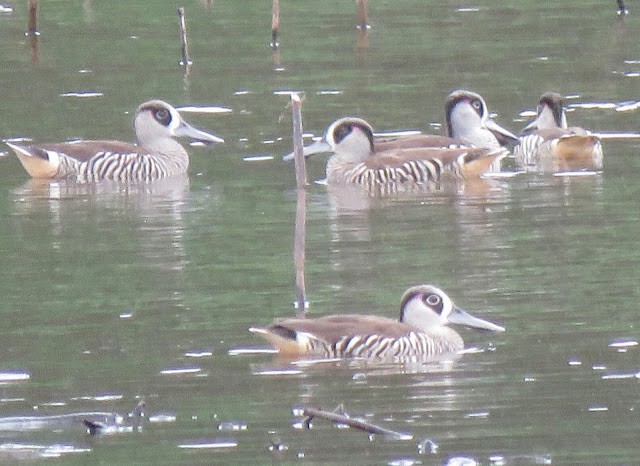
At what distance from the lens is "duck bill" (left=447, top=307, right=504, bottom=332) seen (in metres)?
11.7

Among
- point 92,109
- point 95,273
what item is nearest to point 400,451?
point 95,273

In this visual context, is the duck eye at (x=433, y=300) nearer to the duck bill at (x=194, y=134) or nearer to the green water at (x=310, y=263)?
Answer: the green water at (x=310, y=263)

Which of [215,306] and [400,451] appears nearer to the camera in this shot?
[400,451]

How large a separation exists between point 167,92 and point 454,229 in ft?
30.6

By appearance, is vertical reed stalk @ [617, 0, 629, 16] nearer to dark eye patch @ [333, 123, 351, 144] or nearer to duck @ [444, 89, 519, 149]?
duck @ [444, 89, 519, 149]

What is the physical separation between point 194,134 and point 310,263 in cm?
621

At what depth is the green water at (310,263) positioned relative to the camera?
971cm

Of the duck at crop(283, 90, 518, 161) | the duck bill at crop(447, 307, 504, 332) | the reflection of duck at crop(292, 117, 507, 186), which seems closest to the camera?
the duck bill at crop(447, 307, 504, 332)

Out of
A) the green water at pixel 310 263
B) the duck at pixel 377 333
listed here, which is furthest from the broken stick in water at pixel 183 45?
the duck at pixel 377 333

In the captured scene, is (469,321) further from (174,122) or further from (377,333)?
(174,122)

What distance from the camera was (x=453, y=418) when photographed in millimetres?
9758

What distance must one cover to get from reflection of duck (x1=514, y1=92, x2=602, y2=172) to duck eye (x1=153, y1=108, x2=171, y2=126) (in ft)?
11.1

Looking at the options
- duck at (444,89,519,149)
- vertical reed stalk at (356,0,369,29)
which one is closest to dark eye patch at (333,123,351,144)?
duck at (444,89,519,149)

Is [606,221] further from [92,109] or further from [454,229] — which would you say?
[92,109]
